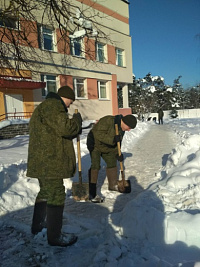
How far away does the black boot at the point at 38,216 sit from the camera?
2.53 m

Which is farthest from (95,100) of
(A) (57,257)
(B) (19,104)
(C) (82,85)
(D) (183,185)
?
(A) (57,257)

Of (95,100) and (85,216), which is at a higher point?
(95,100)

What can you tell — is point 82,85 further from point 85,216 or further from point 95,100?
point 85,216

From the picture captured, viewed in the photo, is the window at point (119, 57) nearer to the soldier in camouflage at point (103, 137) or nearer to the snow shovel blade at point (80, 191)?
the soldier in camouflage at point (103, 137)

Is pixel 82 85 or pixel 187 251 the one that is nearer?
pixel 187 251

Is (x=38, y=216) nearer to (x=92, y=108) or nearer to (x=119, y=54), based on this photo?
(x=92, y=108)

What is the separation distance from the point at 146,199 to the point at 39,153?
1.61 m

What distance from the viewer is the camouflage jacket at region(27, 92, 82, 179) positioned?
2135 millimetres

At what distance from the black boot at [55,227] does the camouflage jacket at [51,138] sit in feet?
1.21

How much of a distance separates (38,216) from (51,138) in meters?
1.03

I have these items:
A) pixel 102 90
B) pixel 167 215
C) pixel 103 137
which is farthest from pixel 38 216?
pixel 102 90

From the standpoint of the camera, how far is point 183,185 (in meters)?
3.28

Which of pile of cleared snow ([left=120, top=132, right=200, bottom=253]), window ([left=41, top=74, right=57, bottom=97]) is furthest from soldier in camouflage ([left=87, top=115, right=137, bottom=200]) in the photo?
window ([left=41, top=74, right=57, bottom=97])

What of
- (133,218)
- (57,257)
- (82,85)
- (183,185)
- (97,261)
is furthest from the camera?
(82,85)
